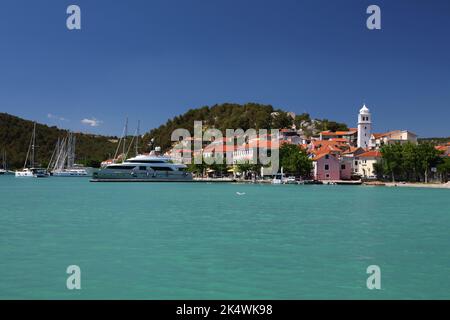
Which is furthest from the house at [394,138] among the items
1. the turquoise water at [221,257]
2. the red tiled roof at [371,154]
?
the turquoise water at [221,257]

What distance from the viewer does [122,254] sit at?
52.5 feet

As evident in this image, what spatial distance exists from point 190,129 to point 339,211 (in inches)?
5870

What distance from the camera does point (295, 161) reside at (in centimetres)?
9369

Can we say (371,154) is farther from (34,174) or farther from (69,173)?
(34,174)

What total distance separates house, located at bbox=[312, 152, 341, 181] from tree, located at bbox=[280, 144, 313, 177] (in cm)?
201

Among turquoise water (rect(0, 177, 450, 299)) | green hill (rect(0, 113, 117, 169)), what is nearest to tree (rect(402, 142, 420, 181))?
turquoise water (rect(0, 177, 450, 299))

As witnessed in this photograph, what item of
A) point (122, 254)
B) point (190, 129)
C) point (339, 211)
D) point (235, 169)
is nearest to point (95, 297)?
point (122, 254)

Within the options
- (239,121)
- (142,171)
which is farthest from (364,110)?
(142,171)

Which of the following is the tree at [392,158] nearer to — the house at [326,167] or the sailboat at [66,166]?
the house at [326,167]

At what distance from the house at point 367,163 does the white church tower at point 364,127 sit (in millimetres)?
17992

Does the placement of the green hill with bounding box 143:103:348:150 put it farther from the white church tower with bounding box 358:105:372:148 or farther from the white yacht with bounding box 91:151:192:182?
the white yacht with bounding box 91:151:192:182

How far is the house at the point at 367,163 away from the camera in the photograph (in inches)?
3912

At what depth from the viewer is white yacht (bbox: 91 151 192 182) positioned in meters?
93.8

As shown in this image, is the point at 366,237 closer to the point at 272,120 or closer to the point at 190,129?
the point at 272,120
